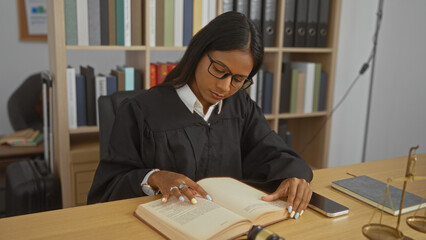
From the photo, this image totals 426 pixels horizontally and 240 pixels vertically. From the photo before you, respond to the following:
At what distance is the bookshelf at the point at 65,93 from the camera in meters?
2.17

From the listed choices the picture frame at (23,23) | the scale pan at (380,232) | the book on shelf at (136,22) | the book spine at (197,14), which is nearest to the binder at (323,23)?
the book spine at (197,14)

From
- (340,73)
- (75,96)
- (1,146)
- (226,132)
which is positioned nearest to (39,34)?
(1,146)

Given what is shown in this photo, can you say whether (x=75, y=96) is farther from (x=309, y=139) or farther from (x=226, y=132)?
(x=309, y=139)

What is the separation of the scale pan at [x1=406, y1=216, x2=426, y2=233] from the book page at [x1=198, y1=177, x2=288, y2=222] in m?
0.29

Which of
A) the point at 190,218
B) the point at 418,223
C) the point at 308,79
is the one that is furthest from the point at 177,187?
the point at 308,79

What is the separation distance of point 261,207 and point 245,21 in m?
0.66

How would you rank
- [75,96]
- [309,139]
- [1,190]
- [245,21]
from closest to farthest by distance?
[245,21], [75,96], [1,190], [309,139]

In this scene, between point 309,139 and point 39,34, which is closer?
point 309,139

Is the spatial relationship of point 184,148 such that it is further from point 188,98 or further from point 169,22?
point 169,22

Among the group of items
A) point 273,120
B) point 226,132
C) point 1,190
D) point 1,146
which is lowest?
point 1,190

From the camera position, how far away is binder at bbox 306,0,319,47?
2.74 meters

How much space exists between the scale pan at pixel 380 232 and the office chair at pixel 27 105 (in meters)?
3.31

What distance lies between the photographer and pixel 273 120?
2.85 m

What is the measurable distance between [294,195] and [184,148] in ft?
1.51
